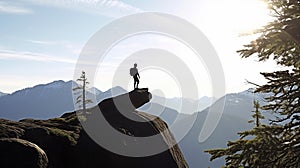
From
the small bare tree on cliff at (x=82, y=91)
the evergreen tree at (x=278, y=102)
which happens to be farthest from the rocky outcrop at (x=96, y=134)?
the evergreen tree at (x=278, y=102)

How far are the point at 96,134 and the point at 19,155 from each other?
388 inches

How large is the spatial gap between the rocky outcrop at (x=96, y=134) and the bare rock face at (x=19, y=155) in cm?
55

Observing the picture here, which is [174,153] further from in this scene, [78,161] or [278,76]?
[278,76]

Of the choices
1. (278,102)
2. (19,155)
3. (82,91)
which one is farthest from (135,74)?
(278,102)

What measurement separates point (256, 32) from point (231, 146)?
4.01 metres

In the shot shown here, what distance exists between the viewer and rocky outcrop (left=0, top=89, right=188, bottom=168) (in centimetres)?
2378

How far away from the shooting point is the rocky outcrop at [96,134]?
23781 mm

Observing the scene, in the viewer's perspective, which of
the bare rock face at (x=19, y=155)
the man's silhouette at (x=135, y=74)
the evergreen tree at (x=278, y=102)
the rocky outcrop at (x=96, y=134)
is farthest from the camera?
the man's silhouette at (x=135, y=74)

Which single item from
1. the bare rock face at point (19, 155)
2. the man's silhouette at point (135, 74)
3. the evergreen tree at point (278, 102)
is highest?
the man's silhouette at point (135, 74)

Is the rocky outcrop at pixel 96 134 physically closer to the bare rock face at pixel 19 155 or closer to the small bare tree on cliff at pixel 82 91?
the bare rock face at pixel 19 155

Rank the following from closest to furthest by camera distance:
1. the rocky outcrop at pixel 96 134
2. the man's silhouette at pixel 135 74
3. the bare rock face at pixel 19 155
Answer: the bare rock face at pixel 19 155 < the rocky outcrop at pixel 96 134 < the man's silhouette at pixel 135 74

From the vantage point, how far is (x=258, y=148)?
9.48 m

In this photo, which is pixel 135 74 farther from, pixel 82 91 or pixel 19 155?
pixel 19 155

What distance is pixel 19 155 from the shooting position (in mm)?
19547
